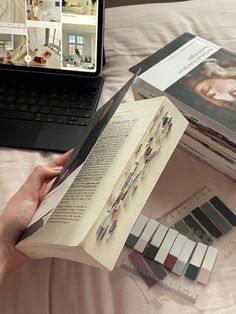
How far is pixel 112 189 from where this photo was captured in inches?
18.1

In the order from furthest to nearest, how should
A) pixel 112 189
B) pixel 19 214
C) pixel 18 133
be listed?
pixel 18 133
pixel 19 214
pixel 112 189

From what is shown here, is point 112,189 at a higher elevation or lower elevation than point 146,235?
higher

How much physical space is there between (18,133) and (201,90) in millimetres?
308

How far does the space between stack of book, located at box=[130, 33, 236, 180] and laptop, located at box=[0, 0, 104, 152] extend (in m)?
0.15

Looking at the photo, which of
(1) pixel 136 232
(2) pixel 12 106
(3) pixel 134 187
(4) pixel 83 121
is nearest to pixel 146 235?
(1) pixel 136 232

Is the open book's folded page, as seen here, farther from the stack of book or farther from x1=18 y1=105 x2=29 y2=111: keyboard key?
x1=18 y1=105 x2=29 y2=111: keyboard key

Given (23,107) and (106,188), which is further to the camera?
(23,107)

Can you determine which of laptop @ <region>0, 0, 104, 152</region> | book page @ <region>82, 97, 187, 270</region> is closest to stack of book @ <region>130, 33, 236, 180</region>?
book page @ <region>82, 97, 187, 270</region>

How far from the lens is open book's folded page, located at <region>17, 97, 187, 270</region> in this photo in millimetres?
431

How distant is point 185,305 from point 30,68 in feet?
1.72

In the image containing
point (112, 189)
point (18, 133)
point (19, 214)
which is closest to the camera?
point (112, 189)

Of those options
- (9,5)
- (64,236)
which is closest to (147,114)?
(64,236)

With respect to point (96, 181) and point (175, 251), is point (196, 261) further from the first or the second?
point (96, 181)

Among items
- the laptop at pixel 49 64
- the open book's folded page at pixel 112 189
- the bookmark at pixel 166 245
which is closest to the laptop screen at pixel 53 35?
the laptop at pixel 49 64
